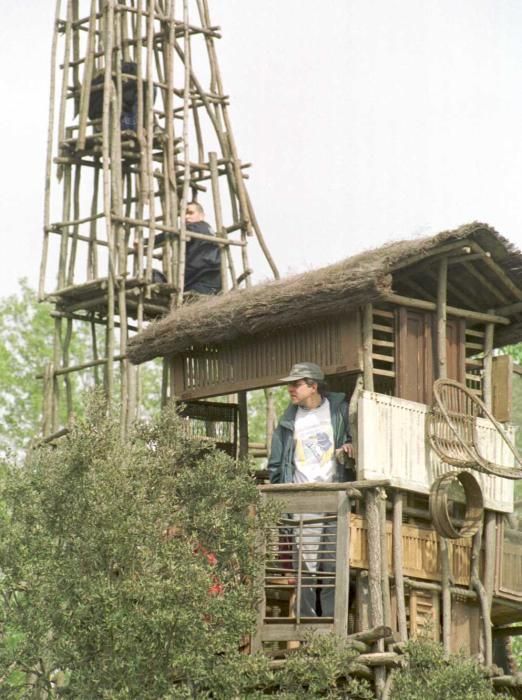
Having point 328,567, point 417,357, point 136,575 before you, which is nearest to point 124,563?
point 136,575

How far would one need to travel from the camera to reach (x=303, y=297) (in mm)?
21109

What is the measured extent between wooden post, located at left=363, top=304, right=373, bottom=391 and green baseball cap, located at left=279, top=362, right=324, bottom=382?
0.50m

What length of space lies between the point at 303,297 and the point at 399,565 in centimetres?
301

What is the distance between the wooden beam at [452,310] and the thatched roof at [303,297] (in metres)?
0.31

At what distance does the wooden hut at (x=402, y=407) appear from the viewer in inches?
803

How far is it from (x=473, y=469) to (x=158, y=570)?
15.0 feet

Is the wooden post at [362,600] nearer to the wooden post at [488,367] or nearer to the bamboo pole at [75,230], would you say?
the wooden post at [488,367]

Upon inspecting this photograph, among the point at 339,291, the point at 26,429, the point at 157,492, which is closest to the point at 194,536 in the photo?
the point at 157,492

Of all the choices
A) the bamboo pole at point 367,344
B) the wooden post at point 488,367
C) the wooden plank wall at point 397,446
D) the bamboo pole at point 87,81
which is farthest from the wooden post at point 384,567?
the bamboo pole at point 87,81

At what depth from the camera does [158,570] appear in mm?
18312

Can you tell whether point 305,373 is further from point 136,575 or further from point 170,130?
point 170,130

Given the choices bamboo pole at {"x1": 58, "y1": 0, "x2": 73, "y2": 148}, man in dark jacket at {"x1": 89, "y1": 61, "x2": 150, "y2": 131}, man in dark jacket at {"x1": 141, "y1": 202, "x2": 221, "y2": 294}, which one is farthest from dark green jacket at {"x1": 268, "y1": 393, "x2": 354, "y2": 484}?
bamboo pole at {"x1": 58, "y1": 0, "x2": 73, "y2": 148}

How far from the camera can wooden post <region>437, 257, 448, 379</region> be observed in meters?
21.8

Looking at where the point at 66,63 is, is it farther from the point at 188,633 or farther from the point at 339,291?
the point at 188,633
